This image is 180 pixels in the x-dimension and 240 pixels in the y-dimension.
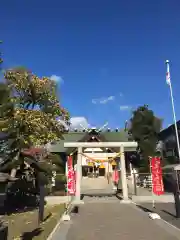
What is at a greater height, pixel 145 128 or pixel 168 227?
pixel 145 128

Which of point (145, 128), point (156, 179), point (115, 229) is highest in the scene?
point (145, 128)

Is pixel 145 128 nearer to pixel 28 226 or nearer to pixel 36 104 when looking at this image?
pixel 36 104

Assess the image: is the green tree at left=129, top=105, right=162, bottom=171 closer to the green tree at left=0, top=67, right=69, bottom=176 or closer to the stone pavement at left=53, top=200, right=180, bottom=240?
the green tree at left=0, top=67, right=69, bottom=176

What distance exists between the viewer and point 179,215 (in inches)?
473

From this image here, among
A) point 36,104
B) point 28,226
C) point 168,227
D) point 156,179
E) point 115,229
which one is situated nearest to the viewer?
point 168,227

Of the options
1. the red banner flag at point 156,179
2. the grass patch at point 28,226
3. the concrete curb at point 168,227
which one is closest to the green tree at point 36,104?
the grass patch at point 28,226

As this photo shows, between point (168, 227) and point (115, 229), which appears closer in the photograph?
point (168, 227)

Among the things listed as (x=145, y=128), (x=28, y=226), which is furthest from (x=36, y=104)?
(x=28, y=226)

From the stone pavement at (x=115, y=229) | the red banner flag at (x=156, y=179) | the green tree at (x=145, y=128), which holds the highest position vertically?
the green tree at (x=145, y=128)

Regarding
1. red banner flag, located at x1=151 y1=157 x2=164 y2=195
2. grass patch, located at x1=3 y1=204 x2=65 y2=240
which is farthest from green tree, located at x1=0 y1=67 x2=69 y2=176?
red banner flag, located at x1=151 y1=157 x2=164 y2=195

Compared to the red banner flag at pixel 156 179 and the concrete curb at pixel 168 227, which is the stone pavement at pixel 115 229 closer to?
the concrete curb at pixel 168 227

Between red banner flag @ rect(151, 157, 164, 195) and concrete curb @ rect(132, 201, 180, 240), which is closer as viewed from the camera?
concrete curb @ rect(132, 201, 180, 240)

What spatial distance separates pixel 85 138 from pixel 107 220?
23508mm

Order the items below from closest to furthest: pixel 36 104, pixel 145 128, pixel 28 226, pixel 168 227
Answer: pixel 168 227
pixel 28 226
pixel 36 104
pixel 145 128
